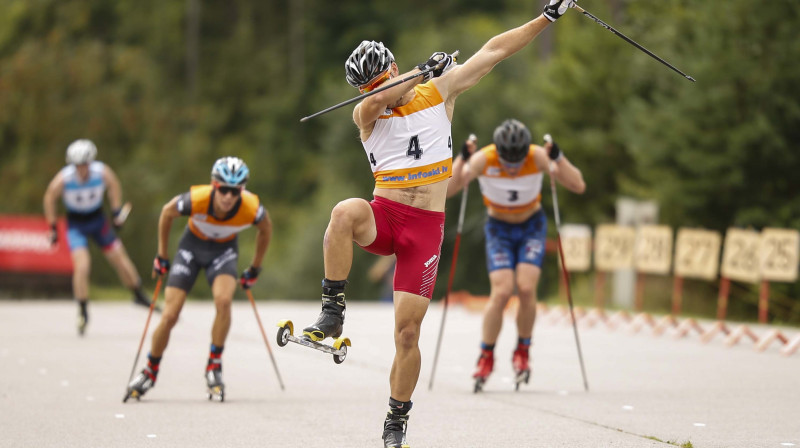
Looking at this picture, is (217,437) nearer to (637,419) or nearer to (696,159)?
(637,419)

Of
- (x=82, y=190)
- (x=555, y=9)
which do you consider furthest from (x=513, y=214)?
(x=82, y=190)

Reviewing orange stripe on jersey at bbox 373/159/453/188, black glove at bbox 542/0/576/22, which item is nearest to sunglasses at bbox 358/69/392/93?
orange stripe on jersey at bbox 373/159/453/188

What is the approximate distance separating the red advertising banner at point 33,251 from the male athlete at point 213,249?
17.7 m

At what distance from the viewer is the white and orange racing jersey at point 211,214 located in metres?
10.9

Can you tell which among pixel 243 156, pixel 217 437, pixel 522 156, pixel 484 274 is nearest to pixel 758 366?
pixel 522 156

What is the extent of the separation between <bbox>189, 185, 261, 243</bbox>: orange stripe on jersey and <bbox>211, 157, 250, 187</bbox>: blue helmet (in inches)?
10.4

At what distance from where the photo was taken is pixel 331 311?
7457mm

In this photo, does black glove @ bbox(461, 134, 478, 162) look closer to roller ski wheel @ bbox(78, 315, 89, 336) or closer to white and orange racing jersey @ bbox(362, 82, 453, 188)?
white and orange racing jersey @ bbox(362, 82, 453, 188)

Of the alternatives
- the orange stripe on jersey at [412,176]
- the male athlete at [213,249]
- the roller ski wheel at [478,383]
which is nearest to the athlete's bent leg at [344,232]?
the orange stripe on jersey at [412,176]

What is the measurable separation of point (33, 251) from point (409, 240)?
887 inches

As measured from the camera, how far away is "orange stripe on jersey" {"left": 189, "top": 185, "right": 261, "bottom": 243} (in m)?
10.9

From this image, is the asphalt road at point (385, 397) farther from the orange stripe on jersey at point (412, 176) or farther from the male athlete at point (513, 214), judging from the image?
the orange stripe on jersey at point (412, 176)

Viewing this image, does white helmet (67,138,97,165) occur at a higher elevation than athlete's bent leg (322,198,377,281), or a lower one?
higher

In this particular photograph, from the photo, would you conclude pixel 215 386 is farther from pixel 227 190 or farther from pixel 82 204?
pixel 82 204
